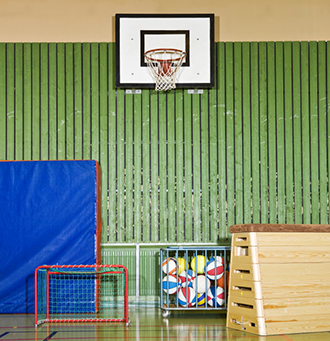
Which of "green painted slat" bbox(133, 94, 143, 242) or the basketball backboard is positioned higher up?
the basketball backboard

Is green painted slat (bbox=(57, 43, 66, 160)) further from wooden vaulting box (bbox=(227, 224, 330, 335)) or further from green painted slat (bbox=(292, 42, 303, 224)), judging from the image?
green painted slat (bbox=(292, 42, 303, 224))

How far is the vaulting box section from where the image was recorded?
5668 mm

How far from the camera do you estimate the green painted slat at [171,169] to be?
20.0 feet

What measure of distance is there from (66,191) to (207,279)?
2.29 meters

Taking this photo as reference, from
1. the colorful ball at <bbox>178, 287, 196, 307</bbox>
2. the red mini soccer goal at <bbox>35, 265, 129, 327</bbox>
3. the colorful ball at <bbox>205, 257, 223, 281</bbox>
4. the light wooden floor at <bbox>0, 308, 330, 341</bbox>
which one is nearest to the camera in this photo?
the light wooden floor at <bbox>0, 308, 330, 341</bbox>

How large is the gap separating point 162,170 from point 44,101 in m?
2.08

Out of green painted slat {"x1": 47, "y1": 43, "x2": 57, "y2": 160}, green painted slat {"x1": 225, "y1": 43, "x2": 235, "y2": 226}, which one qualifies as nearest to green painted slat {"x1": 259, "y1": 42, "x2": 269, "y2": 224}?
green painted slat {"x1": 225, "y1": 43, "x2": 235, "y2": 226}

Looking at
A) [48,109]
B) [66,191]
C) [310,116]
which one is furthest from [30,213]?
[310,116]

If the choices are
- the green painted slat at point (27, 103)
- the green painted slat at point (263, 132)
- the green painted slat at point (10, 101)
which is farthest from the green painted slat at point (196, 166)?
the green painted slat at point (10, 101)

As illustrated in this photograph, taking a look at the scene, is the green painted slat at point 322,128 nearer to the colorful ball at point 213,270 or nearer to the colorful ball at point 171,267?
the colorful ball at point 213,270

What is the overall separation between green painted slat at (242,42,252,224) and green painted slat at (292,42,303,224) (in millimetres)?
684

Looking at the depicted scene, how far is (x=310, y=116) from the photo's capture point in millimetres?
6262

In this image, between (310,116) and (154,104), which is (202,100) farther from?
(310,116)

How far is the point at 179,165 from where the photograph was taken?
6195 mm
